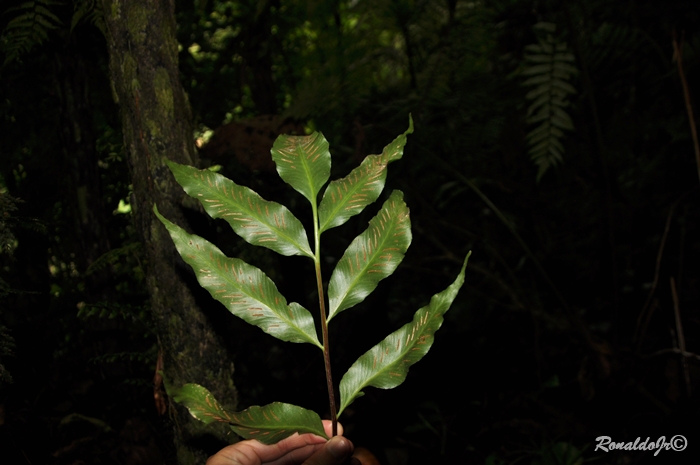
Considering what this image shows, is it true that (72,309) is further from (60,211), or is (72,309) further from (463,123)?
(463,123)

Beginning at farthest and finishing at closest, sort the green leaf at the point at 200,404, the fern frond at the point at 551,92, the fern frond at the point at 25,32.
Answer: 1. the fern frond at the point at 551,92
2. the fern frond at the point at 25,32
3. the green leaf at the point at 200,404

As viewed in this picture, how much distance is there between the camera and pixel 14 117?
154 cm

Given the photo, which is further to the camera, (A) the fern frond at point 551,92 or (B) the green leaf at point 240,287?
(A) the fern frond at point 551,92

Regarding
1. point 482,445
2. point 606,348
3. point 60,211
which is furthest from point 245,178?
point 606,348

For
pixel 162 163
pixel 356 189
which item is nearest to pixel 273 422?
pixel 356 189

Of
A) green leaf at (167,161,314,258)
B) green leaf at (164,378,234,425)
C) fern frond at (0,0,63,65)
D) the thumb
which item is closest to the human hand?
the thumb

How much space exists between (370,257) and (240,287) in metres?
0.17

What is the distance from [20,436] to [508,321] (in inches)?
79.3

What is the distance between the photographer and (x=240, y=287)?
61cm

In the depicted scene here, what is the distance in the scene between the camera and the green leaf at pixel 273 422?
57 cm

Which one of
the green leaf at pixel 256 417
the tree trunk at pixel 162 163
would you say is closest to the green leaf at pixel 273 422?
the green leaf at pixel 256 417

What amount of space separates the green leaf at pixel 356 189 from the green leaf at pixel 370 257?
0.11ft

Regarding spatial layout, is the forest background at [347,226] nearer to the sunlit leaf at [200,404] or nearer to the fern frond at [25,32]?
the fern frond at [25,32]

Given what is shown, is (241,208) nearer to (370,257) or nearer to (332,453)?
(370,257)
